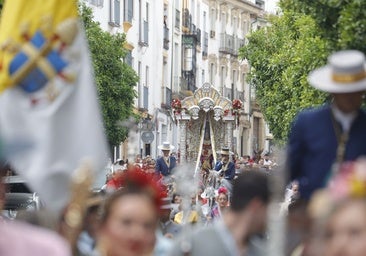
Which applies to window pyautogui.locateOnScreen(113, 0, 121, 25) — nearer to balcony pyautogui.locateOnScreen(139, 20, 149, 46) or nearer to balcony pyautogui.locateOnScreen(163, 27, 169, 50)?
balcony pyautogui.locateOnScreen(139, 20, 149, 46)

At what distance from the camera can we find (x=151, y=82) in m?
67.4

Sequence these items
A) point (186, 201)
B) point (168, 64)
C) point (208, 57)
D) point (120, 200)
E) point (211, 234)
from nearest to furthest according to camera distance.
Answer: point (120, 200)
point (211, 234)
point (186, 201)
point (168, 64)
point (208, 57)

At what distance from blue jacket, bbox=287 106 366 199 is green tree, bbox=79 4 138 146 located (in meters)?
35.5

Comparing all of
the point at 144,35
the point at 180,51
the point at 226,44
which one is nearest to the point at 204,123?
the point at 144,35

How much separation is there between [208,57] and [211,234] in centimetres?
8243

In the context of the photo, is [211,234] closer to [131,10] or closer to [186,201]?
[186,201]

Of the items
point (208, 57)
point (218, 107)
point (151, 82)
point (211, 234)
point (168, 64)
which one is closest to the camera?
point (211, 234)

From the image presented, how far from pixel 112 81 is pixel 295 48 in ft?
29.0

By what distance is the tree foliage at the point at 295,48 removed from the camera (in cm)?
1756

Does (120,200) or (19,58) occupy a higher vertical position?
(19,58)

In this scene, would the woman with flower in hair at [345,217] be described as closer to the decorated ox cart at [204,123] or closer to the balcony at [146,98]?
the decorated ox cart at [204,123]

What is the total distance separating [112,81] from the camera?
156ft

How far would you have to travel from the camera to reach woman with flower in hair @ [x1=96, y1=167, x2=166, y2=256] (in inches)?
273

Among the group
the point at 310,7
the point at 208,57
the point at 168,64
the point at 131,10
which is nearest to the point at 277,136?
the point at 131,10
